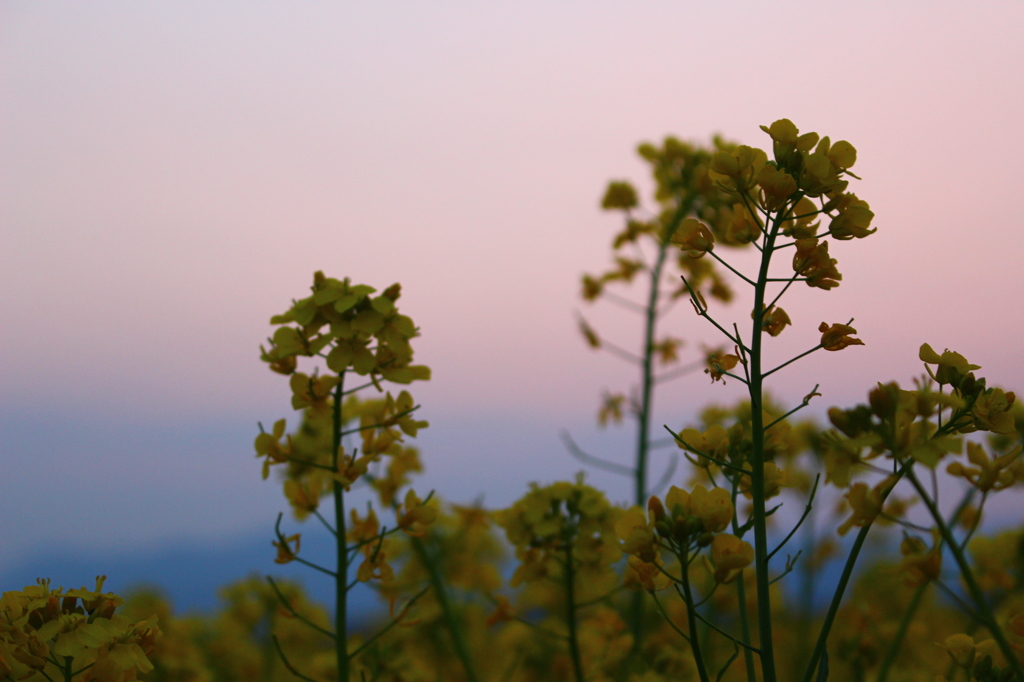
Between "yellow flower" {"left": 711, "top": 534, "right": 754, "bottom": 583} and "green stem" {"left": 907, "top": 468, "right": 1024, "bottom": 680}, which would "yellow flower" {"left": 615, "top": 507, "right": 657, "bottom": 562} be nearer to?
"yellow flower" {"left": 711, "top": 534, "right": 754, "bottom": 583}

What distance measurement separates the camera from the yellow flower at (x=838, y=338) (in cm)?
126

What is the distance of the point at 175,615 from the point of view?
10.9 feet

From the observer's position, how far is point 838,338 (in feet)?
4.17

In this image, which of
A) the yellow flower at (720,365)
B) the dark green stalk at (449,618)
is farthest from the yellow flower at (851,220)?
the dark green stalk at (449,618)

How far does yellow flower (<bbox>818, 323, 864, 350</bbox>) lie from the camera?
4.14 ft

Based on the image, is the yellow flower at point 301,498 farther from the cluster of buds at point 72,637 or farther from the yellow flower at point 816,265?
the yellow flower at point 816,265

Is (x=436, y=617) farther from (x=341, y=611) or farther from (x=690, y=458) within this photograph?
(x=690, y=458)

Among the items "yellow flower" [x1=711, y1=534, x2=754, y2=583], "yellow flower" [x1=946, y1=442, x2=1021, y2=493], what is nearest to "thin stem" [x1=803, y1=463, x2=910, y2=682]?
"yellow flower" [x1=711, y1=534, x2=754, y2=583]

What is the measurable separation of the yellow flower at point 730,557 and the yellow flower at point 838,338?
0.35 metres

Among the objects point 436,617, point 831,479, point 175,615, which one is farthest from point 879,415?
point 175,615

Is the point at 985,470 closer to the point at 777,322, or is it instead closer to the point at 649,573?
the point at 777,322

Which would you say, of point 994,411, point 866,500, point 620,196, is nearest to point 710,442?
point 866,500

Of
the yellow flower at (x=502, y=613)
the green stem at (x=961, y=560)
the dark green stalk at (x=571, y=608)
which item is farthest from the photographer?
the yellow flower at (x=502, y=613)

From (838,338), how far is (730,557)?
1.29 ft
